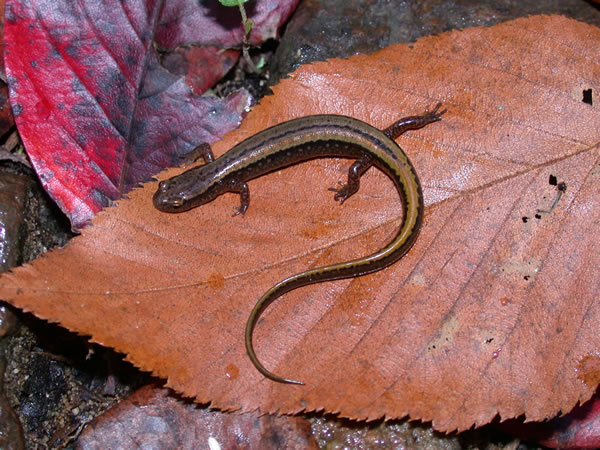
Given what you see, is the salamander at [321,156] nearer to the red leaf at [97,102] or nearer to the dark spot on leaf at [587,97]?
the red leaf at [97,102]

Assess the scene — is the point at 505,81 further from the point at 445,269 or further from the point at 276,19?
the point at 276,19

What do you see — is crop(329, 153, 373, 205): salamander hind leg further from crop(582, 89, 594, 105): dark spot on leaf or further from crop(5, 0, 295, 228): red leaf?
crop(582, 89, 594, 105): dark spot on leaf

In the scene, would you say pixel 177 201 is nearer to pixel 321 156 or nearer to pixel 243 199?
pixel 243 199

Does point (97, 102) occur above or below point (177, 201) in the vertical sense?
above

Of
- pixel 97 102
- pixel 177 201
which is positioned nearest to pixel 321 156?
pixel 177 201

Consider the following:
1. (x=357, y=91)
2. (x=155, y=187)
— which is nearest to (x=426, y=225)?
(x=357, y=91)

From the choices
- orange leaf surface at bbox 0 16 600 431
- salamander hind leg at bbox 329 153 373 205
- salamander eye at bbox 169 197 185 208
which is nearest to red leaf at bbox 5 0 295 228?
salamander eye at bbox 169 197 185 208

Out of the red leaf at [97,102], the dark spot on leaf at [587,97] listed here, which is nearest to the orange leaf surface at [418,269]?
the dark spot on leaf at [587,97]

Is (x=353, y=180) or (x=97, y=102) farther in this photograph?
(x=97, y=102)
